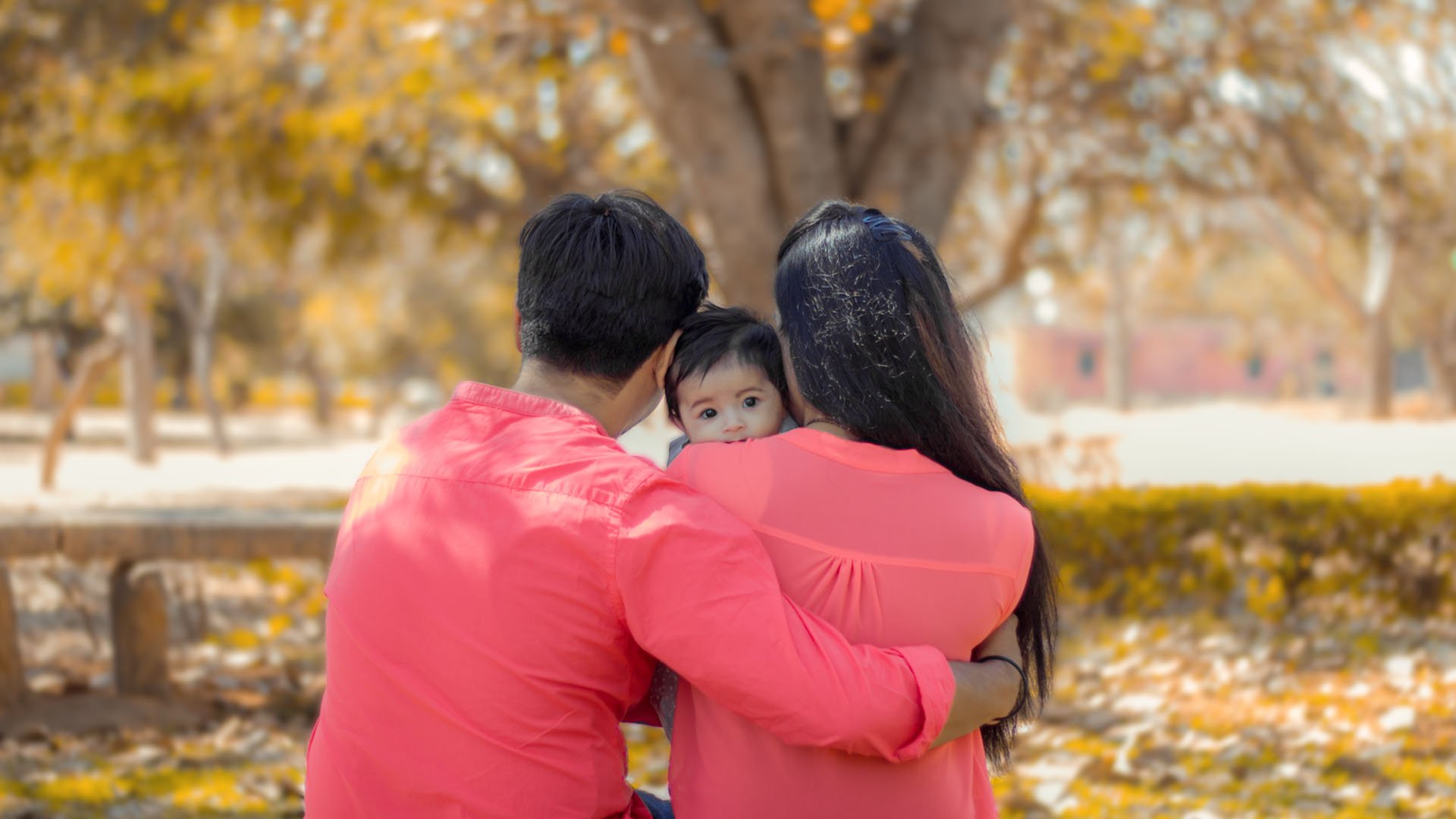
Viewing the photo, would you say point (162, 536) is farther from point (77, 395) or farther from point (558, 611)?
point (77, 395)

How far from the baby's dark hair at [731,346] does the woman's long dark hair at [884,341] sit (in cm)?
38

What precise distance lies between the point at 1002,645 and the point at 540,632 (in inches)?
28.6

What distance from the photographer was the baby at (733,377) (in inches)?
95.0

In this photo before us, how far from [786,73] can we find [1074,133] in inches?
128

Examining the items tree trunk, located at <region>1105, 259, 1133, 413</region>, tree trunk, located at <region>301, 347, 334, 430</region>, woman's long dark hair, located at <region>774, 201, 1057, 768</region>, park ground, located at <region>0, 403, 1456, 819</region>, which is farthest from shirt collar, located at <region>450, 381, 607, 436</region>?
tree trunk, located at <region>301, 347, 334, 430</region>

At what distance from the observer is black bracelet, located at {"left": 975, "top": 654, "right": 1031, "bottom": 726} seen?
198 centimetres

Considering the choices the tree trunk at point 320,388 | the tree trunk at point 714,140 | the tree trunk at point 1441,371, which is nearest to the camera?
the tree trunk at point 714,140

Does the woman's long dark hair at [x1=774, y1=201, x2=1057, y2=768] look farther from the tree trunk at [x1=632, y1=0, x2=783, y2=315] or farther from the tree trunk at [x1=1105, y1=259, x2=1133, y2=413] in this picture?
the tree trunk at [x1=1105, y1=259, x2=1133, y2=413]

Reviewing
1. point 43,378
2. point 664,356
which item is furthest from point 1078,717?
point 43,378

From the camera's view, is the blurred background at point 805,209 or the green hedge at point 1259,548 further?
the green hedge at point 1259,548

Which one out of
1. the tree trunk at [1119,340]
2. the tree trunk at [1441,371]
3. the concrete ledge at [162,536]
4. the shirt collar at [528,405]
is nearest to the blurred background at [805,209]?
the concrete ledge at [162,536]

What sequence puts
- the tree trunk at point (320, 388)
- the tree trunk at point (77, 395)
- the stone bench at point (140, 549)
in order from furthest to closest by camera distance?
1. the tree trunk at point (320, 388)
2. the tree trunk at point (77, 395)
3. the stone bench at point (140, 549)

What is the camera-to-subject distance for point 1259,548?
650 cm

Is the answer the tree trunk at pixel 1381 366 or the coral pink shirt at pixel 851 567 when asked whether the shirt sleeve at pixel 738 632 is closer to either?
the coral pink shirt at pixel 851 567
